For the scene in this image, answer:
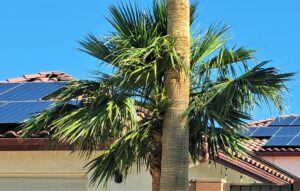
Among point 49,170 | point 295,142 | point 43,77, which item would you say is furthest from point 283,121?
point 49,170

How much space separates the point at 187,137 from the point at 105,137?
3.61 ft

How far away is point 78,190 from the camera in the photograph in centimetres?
1171

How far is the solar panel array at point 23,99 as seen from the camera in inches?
450

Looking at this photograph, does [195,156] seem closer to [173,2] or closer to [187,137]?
[187,137]

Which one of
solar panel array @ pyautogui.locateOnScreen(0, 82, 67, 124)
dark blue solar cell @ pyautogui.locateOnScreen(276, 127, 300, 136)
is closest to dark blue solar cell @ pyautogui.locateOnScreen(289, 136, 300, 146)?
dark blue solar cell @ pyautogui.locateOnScreen(276, 127, 300, 136)

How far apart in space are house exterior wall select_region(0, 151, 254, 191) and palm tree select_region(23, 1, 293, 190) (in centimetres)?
223

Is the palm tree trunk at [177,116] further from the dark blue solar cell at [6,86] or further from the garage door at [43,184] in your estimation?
the dark blue solar cell at [6,86]

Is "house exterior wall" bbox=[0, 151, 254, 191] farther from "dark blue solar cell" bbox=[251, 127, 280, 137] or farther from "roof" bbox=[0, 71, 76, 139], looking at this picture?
"dark blue solar cell" bbox=[251, 127, 280, 137]

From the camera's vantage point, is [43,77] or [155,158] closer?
[155,158]

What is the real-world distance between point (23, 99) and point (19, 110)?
2.83ft

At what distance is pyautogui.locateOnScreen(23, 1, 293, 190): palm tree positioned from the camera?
27.2 feet

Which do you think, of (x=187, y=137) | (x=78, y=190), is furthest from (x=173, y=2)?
Answer: (x=78, y=190)

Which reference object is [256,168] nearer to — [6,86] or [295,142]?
[6,86]

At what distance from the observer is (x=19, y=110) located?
1188 centimetres
